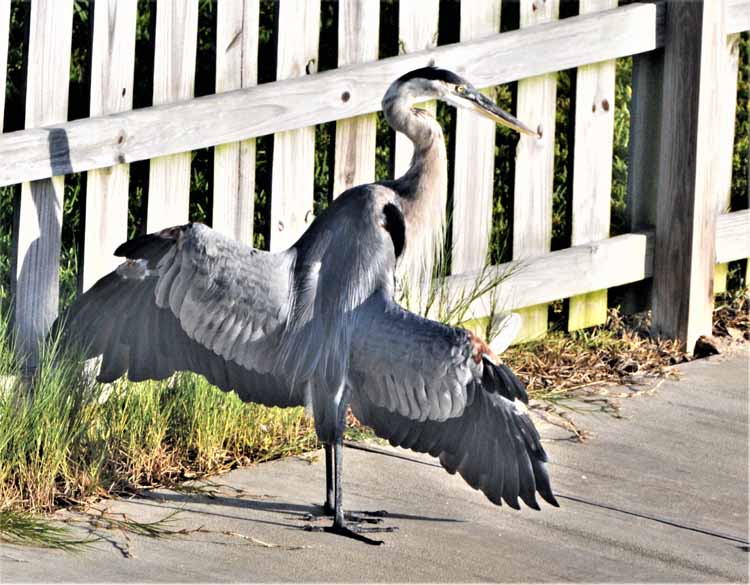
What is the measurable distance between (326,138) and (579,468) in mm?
2808

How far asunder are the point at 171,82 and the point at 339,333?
127 centimetres

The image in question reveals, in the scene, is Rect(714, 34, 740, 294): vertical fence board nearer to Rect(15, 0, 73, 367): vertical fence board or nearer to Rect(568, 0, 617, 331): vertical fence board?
Rect(568, 0, 617, 331): vertical fence board

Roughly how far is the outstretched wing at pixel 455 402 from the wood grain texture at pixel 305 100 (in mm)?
1175

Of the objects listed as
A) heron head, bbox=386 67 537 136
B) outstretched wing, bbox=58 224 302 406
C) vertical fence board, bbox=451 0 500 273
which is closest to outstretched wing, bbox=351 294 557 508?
outstretched wing, bbox=58 224 302 406

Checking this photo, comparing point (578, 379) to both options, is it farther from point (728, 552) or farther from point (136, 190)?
point (136, 190)

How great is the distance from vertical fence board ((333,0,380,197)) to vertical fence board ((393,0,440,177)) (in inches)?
4.5

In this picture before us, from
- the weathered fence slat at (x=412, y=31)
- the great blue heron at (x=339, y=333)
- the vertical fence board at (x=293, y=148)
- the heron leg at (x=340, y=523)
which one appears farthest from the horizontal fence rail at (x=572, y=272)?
the heron leg at (x=340, y=523)

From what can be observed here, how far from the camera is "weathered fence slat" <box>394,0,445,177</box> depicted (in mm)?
5781

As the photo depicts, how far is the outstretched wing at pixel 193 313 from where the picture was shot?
15.0 ft

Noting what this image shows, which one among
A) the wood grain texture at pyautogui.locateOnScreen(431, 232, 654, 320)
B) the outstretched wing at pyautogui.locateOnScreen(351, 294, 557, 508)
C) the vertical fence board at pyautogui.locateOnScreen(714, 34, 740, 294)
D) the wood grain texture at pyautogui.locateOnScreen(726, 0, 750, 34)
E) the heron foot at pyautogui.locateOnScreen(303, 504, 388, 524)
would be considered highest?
the wood grain texture at pyautogui.locateOnScreen(726, 0, 750, 34)

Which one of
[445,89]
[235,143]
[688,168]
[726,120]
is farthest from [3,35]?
[726,120]

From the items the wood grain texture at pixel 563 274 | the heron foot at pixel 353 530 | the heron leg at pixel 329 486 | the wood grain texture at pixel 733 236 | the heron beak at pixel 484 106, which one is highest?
the heron beak at pixel 484 106

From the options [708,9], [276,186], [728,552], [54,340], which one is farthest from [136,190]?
[728,552]

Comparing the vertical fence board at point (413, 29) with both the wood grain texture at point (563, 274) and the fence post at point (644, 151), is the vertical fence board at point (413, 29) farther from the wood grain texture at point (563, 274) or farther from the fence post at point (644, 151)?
the fence post at point (644, 151)
